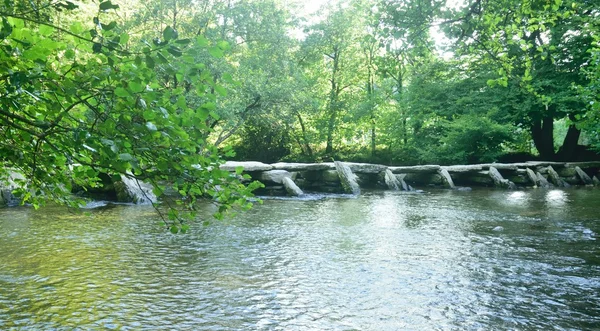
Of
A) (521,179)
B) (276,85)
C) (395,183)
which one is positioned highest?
(276,85)

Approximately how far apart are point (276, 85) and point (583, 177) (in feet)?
52.2

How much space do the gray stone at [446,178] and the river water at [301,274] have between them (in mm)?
9265

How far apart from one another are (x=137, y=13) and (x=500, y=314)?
77.8ft

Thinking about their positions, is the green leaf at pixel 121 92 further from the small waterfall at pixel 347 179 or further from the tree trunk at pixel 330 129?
the tree trunk at pixel 330 129

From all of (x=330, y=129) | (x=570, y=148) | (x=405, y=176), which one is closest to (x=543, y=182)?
(x=405, y=176)

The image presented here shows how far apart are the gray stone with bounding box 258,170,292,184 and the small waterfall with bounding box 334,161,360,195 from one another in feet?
6.86

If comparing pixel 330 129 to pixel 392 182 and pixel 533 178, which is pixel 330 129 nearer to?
pixel 392 182

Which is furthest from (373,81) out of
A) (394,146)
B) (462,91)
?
(462,91)

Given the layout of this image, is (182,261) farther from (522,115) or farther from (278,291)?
(522,115)

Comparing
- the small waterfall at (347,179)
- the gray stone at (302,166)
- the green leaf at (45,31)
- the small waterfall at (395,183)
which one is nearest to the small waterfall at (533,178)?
the small waterfall at (395,183)

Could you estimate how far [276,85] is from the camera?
80.9 ft

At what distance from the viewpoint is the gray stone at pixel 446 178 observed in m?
18.8

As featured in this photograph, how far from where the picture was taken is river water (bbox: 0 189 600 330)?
13.0ft

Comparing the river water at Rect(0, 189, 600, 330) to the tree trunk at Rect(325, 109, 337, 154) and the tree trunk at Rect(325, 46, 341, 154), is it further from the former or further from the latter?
the tree trunk at Rect(325, 46, 341, 154)
